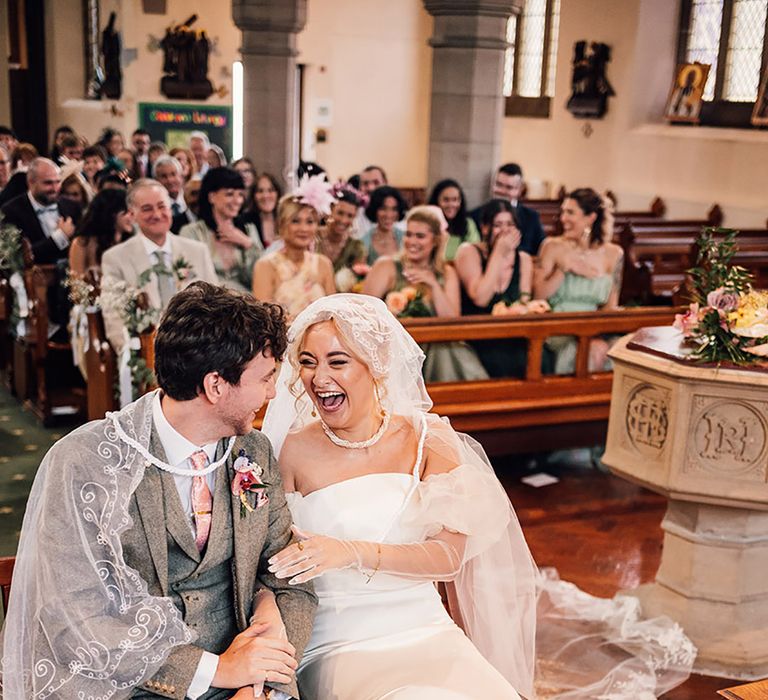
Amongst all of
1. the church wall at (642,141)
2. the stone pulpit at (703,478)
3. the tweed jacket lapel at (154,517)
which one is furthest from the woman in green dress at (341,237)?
the church wall at (642,141)

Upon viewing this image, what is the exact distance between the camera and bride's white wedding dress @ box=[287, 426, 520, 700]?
→ 99.2 inches

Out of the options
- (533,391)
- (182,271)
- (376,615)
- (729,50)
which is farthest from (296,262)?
(729,50)

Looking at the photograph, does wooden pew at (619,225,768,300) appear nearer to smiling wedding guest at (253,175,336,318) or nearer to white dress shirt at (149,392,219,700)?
smiling wedding guest at (253,175,336,318)

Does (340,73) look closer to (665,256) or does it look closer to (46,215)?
(665,256)

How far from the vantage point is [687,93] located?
1291cm

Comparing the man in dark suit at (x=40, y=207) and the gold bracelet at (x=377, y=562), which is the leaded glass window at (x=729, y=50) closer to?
the man in dark suit at (x=40, y=207)

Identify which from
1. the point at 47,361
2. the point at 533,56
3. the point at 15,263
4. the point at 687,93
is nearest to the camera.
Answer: the point at 47,361

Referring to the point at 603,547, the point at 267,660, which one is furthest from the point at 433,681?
the point at 603,547

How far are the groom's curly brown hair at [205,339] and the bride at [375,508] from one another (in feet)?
1.42

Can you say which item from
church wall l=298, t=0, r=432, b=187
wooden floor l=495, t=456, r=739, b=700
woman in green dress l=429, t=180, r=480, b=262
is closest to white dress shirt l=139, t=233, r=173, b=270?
wooden floor l=495, t=456, r=739, b=700

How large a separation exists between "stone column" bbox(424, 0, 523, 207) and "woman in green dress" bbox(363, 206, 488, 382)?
133 inches

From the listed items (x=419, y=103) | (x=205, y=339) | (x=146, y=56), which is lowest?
(x=205, y=339)

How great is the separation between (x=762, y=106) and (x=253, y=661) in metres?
11.0

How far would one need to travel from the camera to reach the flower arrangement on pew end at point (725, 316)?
12.5 ft
